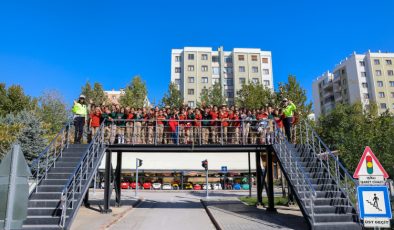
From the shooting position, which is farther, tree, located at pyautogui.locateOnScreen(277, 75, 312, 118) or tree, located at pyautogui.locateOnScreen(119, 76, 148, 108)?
tree, located at pyautogui.locateOnScreen(119, 76, 148, 108)

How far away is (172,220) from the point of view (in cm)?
1410

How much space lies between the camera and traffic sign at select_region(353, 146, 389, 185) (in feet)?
24.6

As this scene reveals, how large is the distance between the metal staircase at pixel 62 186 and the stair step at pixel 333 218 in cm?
723

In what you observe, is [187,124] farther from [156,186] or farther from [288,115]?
[156,186]

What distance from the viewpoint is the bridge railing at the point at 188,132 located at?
15.2 metres

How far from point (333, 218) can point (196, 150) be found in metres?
6.63

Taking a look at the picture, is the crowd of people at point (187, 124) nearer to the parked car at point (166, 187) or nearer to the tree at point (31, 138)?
the tree at point (31, 138)

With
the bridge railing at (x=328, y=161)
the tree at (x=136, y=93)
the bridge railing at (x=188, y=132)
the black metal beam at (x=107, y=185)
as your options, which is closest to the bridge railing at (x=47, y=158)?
the bridge railing at (x=188, y=132)

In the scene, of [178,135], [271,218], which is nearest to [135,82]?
[178,135]

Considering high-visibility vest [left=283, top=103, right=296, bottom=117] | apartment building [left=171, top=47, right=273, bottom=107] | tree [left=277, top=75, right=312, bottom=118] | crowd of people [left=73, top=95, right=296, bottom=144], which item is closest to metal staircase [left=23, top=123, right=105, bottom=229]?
crowd of people [left=73, top=95, right=296, bottom=144]

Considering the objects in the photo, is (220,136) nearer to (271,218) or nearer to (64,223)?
(271,218)

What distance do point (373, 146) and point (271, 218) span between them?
59.8 feet

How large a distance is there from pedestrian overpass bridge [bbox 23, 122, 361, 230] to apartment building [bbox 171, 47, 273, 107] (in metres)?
60.3

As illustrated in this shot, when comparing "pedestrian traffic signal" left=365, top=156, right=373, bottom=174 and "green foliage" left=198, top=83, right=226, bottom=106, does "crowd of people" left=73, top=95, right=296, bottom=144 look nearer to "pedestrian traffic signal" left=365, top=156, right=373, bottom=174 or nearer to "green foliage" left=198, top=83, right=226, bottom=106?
"pedestrian traffic signal" left=365, top=156, right=373, bottom=174
